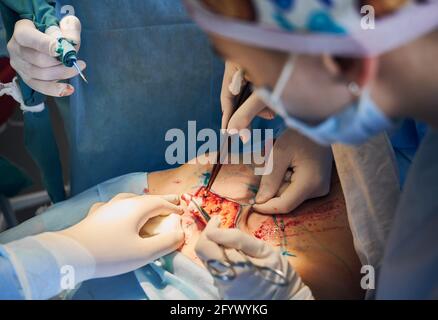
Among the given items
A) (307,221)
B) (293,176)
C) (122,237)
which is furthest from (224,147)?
(122,237)

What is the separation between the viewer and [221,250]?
1.22 metres

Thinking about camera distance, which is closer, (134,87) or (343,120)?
(343,120)

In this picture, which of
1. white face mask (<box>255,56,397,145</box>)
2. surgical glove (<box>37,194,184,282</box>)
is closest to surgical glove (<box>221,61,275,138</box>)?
surgical glove (<box>37,194,184,282</box>)

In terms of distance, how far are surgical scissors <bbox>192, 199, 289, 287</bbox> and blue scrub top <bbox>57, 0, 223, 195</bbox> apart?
0.77 meters

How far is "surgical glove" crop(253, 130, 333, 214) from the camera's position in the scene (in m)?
1.52

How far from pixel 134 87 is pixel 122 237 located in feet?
2.01

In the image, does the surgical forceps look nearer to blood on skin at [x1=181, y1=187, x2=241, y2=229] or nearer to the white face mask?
blood on skin at [x1=181, y1=187, x2=241, y2=229]

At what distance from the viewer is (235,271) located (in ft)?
3.78

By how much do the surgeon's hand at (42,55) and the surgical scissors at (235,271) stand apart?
2.61ft

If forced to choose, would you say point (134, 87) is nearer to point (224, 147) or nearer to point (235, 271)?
point (224, 147)

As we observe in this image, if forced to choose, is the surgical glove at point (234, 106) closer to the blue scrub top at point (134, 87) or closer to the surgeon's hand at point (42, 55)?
the blue scrub top at point (134, 87)

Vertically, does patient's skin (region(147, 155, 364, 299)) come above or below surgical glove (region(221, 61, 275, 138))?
below
